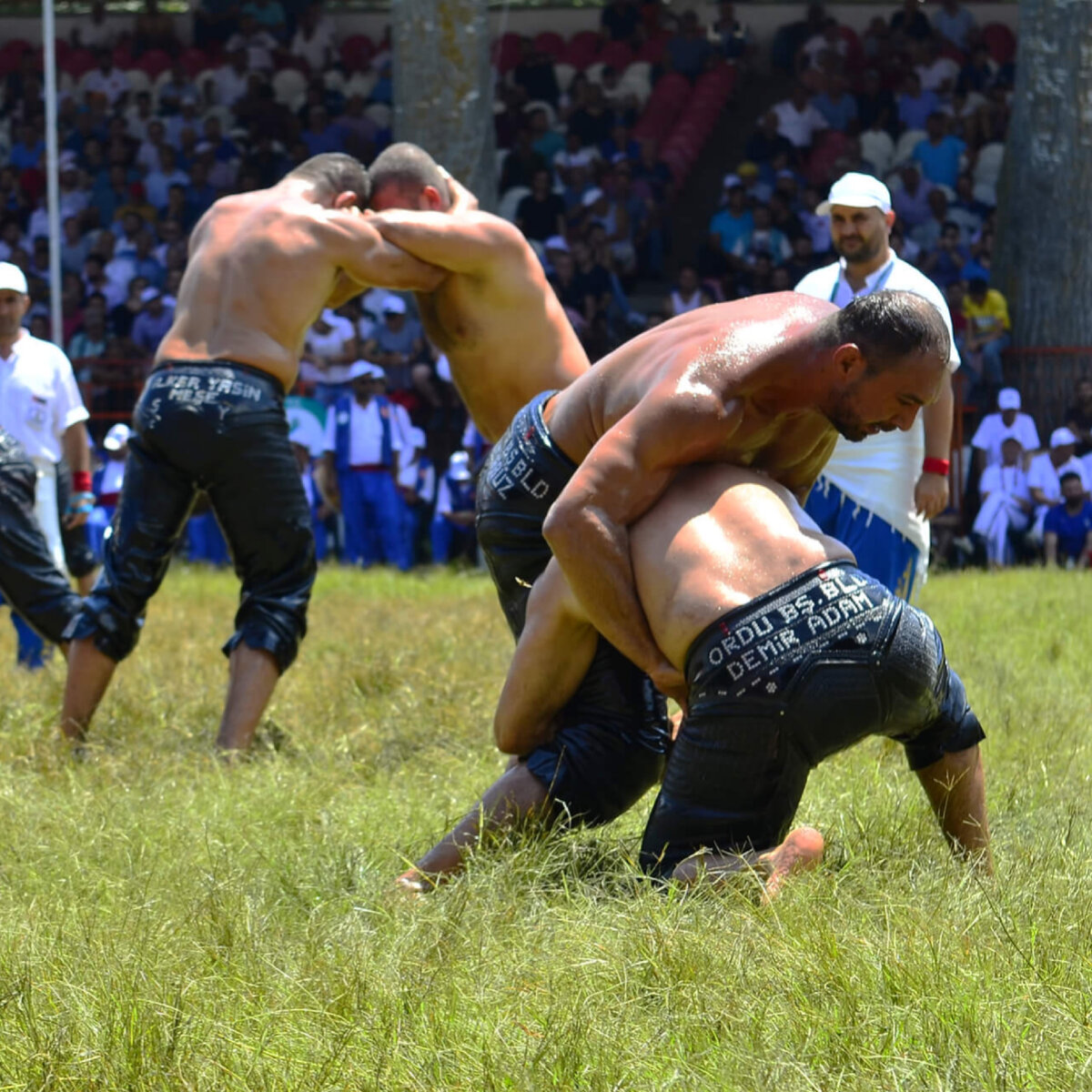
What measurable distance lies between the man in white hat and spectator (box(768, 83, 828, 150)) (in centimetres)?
1033

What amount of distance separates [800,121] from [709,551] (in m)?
13.1

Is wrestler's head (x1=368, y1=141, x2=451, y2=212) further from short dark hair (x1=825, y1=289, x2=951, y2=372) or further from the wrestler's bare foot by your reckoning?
the wrestler's bare foot

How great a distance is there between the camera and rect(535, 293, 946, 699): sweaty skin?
3285mm

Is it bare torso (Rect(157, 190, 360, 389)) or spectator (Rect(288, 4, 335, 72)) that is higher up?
bare torso (Rect(157, 190, 360, 389))

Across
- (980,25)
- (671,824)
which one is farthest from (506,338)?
(980,25)

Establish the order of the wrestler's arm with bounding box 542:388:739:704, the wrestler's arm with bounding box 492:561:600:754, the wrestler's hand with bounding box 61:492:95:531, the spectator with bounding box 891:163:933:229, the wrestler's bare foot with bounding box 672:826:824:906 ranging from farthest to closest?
the spectator with bounding box 891:163:933:229 → the wrestler's hand with bounding box 61:492:95:531 → the wrestler's arm with bounding box 492:561:600:754 → the wrestler's arm with bounding box 542:388:739:704 → the wrestler's bare foot with bounding box 672:826:824:906

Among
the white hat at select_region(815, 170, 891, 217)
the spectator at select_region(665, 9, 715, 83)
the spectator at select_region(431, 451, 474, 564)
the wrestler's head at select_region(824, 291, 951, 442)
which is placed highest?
the wrestler's head at select_region(824, 291, 951, 442)

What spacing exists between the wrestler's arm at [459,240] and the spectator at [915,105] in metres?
11.2

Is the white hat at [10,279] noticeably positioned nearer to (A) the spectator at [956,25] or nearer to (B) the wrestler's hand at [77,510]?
(B) the wrestler's hand at [77,510]

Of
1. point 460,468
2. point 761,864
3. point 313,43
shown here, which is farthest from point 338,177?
point 313,43

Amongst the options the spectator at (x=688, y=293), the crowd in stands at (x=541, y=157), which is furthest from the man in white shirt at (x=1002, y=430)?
the spectator at (x=688, y=293)

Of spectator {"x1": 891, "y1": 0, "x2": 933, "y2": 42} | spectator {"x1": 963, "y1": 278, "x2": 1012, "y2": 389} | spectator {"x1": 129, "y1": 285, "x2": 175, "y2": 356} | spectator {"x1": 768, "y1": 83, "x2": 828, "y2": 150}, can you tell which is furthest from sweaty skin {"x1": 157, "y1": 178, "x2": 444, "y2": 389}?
spectator {"x1": 891, "y1": 0, "x2": 933, "y2": 42}

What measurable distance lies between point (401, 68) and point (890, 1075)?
38.2ft

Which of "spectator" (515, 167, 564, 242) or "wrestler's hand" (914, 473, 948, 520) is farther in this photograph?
"spectator" (515, 167, 564, 242)
